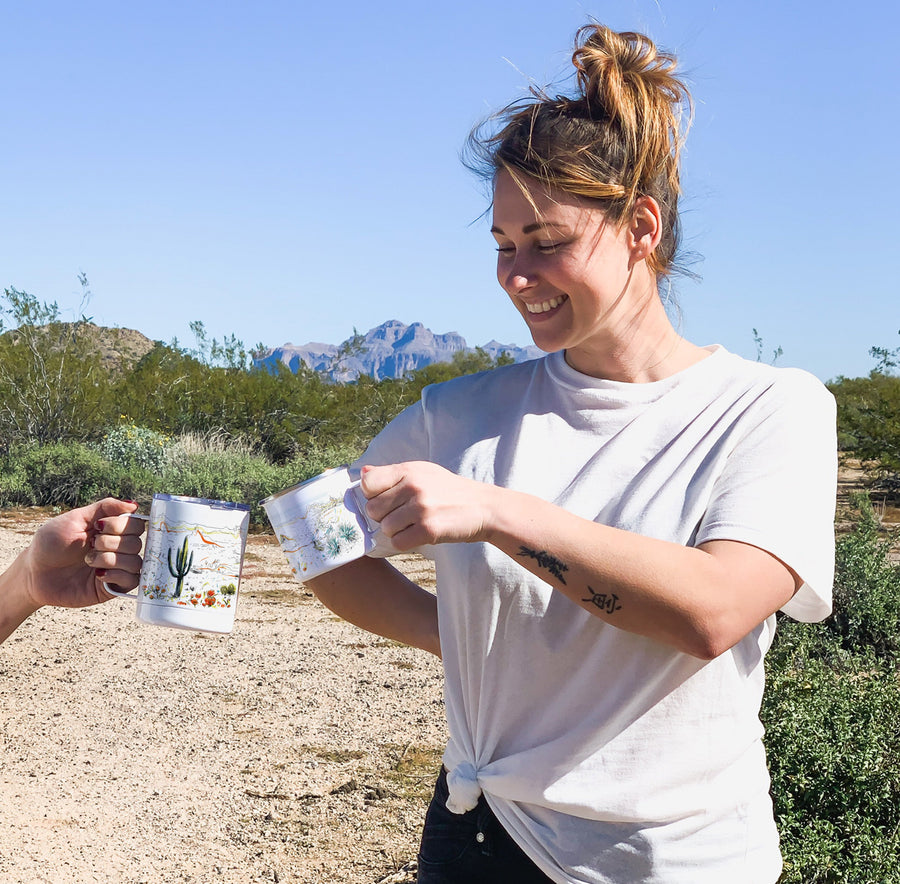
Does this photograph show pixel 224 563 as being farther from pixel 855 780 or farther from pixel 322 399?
pixel 322 399

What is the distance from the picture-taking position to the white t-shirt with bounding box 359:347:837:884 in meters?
1.26

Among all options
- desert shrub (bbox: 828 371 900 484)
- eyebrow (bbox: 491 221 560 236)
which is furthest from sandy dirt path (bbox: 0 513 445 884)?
desert shrub (bbox: 828 371 900 484)

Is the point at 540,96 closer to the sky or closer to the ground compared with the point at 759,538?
closer to the sky

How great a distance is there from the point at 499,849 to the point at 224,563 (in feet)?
1.84

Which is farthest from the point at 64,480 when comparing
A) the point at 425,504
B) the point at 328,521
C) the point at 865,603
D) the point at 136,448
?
the point at 425,504

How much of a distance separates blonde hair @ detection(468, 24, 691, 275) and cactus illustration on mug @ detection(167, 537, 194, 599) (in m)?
0.72

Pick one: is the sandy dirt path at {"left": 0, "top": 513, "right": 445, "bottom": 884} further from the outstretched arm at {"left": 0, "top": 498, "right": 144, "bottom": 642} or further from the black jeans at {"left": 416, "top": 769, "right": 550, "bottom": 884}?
the black jeans at {"left": 416, "top": 769, "right": 550, "bottom": 884}

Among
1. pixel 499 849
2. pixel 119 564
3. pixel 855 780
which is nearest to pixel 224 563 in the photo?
pixel 119 564

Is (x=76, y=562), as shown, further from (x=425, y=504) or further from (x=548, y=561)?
(x=548, y=561)

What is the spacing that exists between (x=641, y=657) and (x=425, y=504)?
13.5 inches

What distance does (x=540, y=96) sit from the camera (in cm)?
154

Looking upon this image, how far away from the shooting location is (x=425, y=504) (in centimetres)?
119

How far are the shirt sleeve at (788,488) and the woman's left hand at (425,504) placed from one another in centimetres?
28

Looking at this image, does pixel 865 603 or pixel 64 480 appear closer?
pixel 865 603
